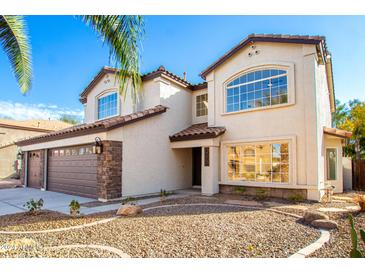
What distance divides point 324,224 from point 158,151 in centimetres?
957

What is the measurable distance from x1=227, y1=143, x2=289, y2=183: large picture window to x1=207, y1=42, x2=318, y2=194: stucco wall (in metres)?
0.41

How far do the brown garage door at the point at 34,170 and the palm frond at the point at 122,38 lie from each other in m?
14.3

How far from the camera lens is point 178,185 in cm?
1567

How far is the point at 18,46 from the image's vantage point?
7.23m

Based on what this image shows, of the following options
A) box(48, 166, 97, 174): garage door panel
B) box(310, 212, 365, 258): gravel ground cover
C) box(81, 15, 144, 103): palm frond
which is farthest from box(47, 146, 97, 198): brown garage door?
box(310, 212, 365, 258): gravel ground cover

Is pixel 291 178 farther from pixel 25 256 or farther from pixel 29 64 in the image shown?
pixel 29 64

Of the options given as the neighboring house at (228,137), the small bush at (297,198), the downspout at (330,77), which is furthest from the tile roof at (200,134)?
the downspout at (330,77)

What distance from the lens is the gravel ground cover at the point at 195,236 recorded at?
498 centimetres

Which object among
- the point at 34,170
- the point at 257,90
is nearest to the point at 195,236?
the point at 257,90

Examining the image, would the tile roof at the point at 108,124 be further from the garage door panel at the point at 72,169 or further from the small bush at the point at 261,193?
the small bush at the point at 261,193

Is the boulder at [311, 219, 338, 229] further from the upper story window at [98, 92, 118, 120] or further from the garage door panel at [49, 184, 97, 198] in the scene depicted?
the upper story window at [98, 92, 118, 120]

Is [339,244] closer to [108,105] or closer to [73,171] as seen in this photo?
[73,171]

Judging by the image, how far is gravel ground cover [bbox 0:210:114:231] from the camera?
714 centimetres
